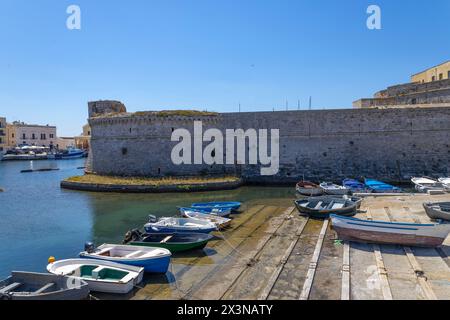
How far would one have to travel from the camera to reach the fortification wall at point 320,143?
22.8m

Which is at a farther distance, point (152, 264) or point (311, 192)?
point (311, 192)

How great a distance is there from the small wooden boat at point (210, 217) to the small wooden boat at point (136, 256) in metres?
3.71

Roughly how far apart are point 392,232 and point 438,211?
2779 millimetres

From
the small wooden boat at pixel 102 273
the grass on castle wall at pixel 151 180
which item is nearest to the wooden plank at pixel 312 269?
the small wooden boat at pixel 102 273

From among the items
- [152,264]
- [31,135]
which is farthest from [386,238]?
[31,135]

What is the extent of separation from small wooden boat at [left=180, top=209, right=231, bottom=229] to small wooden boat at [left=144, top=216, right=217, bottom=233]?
58 centimetres

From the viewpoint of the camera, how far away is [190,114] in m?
25.9

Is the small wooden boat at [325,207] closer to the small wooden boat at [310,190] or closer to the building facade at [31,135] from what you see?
the small wooden boat at [310,190]

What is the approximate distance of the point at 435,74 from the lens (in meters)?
31.7

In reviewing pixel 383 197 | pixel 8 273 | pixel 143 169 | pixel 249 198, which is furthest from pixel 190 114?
pixel 8 273

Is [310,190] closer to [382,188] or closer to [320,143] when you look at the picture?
[382,188]

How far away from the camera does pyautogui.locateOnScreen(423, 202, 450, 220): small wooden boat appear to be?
440 inches

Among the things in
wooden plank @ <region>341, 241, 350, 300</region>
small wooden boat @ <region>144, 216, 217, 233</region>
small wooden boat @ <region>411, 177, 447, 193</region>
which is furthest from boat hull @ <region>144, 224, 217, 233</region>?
small wooden boat @ <region>411, 177, 447, 193</region>
